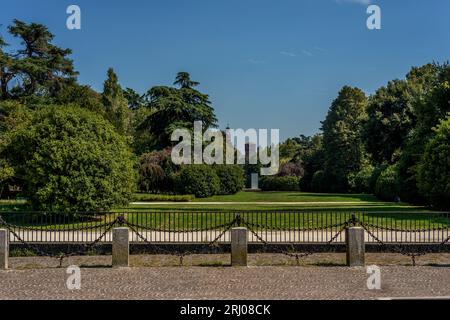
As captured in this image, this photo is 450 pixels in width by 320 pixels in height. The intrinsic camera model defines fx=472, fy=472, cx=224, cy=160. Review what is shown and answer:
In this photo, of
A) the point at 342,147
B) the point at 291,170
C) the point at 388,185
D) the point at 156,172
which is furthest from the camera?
the point at 291,170

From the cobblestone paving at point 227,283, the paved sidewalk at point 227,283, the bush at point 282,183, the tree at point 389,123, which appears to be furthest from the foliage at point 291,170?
the paved sidewalk at point 227,283

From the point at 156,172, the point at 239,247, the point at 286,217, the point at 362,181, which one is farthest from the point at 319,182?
the point at 239,247

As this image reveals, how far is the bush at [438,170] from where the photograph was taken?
73.2ft

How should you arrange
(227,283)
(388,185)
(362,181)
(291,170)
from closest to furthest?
(227,283) < (388,185) < (362,181) < (291,170)

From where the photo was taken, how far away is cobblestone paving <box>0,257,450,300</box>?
9289 mm

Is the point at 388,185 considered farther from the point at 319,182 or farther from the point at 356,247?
the point at 356,247

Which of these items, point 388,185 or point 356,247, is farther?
point 388,185

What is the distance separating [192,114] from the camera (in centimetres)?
4834

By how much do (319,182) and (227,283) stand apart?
158ft

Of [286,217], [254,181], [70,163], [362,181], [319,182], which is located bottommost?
[254,181]

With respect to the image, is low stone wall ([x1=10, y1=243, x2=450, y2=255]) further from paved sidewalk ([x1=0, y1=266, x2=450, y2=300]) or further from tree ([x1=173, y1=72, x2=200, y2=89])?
tree ([x1=173, y1=72, x2=200, y2=89])

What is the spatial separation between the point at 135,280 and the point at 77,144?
10974mm

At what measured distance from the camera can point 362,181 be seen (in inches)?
2028
